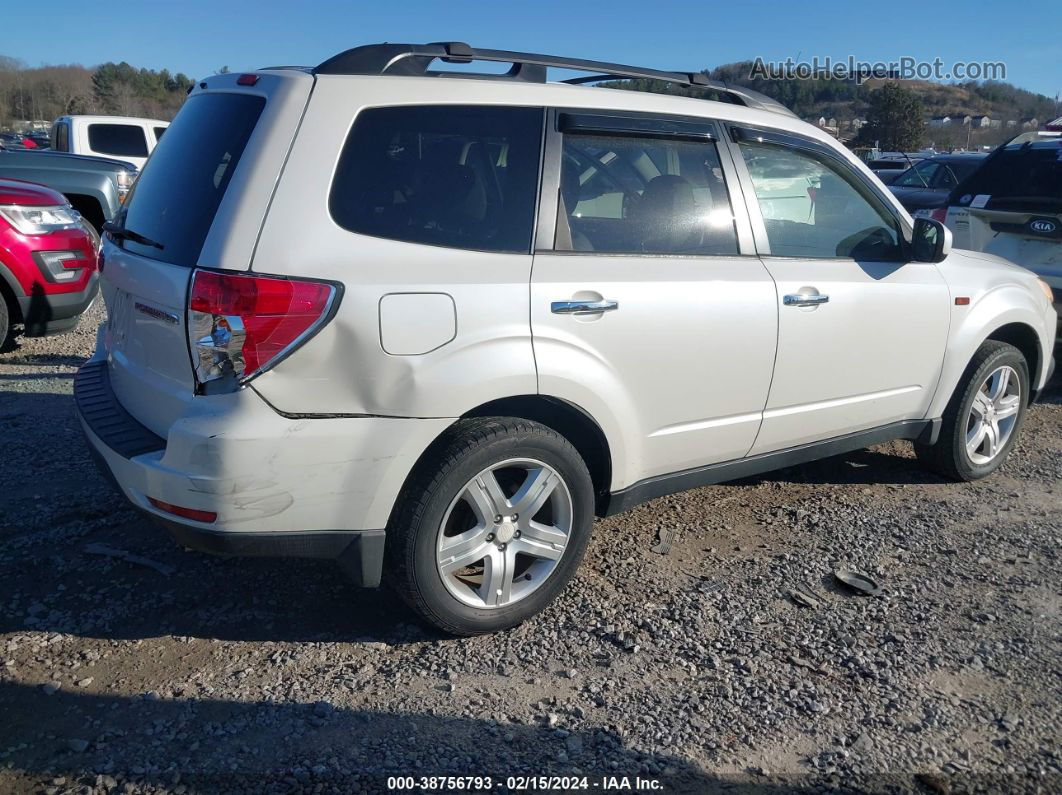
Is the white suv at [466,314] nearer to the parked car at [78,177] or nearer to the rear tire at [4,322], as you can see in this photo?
the rear tire at [4,322]

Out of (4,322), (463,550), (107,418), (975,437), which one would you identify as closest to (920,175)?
(975,437)

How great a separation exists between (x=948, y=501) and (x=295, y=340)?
140 inches

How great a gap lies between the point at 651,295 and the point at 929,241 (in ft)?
5.66

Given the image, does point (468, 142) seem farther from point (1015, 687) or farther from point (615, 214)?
point (1015, 687)

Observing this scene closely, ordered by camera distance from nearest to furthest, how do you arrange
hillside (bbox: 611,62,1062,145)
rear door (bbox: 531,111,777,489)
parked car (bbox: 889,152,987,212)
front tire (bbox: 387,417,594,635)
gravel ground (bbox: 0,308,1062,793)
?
1. gravel ground (bbox: 0,308,1062,793)
2. front tire (bbox: 387,417,594,635)
3. rear door (bbox: 531,111,777,489)
4. parked car (bbox: 889,152,987,212)
5. hillside (bbox: 611,62,1062,145)

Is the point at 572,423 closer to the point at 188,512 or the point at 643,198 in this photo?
the point at 643,198

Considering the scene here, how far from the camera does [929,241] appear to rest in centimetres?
430

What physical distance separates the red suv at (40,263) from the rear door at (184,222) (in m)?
3.58

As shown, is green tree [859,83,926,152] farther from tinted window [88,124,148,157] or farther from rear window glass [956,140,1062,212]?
rear window glass [956,140,1062,212]

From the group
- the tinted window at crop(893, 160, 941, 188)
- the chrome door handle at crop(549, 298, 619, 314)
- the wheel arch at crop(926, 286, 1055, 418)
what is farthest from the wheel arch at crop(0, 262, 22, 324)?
the tinted window at crop(893, 160, 941, 188)

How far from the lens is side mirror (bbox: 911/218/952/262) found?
429 cm

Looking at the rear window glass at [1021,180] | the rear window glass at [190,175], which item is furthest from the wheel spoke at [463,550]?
the rear window glass at [1021,180]

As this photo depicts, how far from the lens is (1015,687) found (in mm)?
3057

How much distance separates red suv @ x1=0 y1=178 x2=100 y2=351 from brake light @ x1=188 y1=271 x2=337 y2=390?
14.8 feet
